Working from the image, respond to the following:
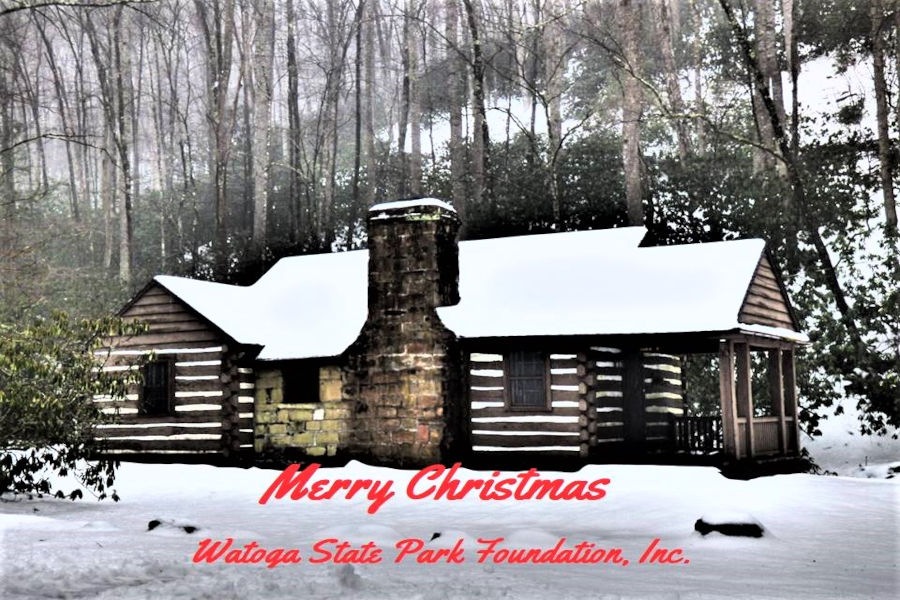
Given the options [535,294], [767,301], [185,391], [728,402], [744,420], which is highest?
[535,294]

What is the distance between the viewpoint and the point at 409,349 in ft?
70.6

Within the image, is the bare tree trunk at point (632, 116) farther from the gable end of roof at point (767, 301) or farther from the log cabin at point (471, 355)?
the gable end of roof at point (767, 301)

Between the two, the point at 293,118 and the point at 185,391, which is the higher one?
the point at 293,118

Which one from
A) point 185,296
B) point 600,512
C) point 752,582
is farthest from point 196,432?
point 752,582

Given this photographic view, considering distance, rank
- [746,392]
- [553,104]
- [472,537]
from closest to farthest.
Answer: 1. [472,537]
2. [746,392]
3. [553,104]

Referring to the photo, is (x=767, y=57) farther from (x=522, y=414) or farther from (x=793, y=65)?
(x=522, y=414)

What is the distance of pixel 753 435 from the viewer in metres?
20.4

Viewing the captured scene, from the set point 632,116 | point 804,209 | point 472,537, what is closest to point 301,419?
point 472,537

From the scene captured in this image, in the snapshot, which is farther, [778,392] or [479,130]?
[479,130]

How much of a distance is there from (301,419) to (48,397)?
795cm

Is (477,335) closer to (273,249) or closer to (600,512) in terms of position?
(600,512)

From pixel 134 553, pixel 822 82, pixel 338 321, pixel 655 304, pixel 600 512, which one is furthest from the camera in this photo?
pixel 822 82

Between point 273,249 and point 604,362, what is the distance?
54.8 ft

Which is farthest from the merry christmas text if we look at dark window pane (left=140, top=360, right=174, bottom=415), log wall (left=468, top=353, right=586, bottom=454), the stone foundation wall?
dark window pane (left=140, top=360, right=174, bottom=415)
